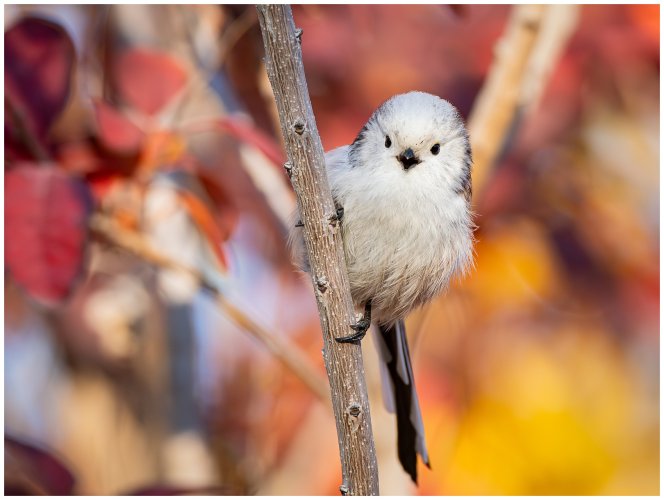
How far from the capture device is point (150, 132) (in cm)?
130

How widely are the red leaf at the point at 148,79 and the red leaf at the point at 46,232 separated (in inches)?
10.5

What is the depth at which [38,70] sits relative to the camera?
47.9 inches

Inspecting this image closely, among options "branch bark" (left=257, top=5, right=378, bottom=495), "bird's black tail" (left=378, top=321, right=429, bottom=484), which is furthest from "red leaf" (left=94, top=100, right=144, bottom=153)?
"bird's black tail" (left=378, top=321, right=429, bottom=484)

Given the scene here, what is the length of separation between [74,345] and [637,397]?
1290mm

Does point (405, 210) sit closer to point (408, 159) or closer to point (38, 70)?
point (408, 159)

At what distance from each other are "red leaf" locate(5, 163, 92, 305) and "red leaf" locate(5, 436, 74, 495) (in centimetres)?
25

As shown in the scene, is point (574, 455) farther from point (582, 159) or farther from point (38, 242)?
point (38, 242)

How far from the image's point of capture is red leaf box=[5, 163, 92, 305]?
3.64 ft

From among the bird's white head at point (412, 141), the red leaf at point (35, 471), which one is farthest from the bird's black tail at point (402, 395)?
the red leaf at point (35, 471)

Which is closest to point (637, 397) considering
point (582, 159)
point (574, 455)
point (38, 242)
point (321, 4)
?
point (574, 455)

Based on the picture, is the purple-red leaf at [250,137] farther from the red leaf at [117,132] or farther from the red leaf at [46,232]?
the red leaf at [46,232]

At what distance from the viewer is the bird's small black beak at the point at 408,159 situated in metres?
1.21

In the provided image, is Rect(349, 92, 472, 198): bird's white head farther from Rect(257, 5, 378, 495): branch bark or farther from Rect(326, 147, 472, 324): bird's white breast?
Rect(257, 5, 378, 495): branch bark

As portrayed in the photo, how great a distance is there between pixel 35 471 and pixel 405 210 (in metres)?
0.71
